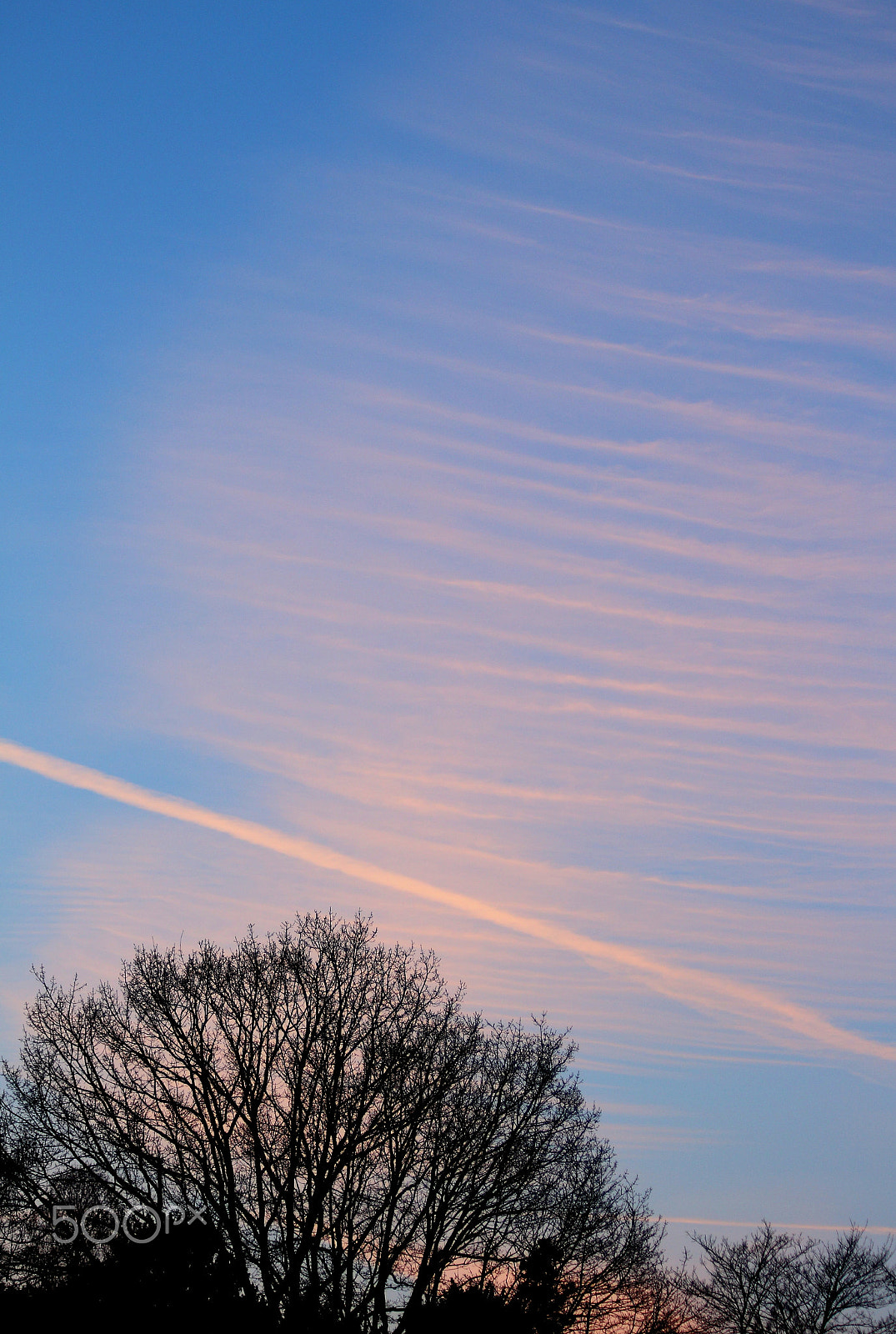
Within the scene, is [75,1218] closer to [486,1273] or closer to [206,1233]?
[206,1233]

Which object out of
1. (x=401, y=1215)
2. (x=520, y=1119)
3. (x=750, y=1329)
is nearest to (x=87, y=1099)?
(x=401, y=1215)

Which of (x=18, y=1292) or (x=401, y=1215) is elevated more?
(x=401, y=1215)

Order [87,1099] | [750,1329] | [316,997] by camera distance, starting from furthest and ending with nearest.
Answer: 1. [750,1329]
2. [316,997]
3. [87,1099]

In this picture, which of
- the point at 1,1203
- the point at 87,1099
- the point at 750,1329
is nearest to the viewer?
the point at 1,1203

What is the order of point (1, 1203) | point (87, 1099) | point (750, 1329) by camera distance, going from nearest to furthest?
point (1, 1203) < point (87, 1099) < point (750, 1329)

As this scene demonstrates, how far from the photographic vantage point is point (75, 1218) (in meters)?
26.4

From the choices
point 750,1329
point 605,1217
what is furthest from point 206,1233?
point 750,1329

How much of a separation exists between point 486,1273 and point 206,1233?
24.6 feet

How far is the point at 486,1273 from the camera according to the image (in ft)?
91.9

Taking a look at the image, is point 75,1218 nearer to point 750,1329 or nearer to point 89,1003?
point 89,1003

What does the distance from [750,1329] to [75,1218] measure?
26866 mm

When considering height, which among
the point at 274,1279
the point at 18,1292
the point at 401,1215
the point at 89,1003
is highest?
the point at 89,1003

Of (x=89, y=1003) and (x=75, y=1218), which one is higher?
(x=89, y=1003)

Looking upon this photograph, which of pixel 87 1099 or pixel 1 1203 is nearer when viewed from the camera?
pixel 1 1203
